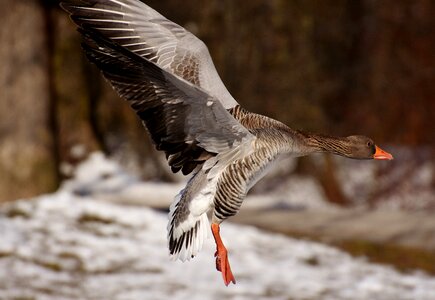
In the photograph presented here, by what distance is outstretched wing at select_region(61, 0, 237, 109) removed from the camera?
5.37 meters

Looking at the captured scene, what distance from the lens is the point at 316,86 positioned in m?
14.8

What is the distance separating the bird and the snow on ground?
7.62ft

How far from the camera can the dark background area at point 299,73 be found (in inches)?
543

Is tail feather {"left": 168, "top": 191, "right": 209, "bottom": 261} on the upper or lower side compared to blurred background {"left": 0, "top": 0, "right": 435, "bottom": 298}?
upper

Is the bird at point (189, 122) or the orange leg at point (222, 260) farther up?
the bird at point (189, 122)

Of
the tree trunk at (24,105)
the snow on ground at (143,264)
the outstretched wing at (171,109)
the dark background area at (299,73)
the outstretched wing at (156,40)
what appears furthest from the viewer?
the dark background area at (299,73)

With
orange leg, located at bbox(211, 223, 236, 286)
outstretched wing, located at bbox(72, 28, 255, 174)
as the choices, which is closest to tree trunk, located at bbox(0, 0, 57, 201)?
outstretched wing, located at bbox(72, 28, 255, 174)

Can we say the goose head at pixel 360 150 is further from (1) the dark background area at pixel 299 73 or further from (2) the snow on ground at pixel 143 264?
(1) the dark background area at pixel 299 73

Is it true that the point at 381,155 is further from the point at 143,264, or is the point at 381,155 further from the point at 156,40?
the point at 143,264

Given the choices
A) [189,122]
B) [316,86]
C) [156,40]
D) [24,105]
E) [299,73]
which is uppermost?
[156,40]

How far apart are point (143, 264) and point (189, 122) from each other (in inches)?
142

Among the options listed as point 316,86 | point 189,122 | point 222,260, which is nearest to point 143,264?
point 222,260

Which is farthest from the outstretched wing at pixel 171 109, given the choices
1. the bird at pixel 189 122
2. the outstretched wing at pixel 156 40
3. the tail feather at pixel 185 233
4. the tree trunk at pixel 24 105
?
the tree trunk at pixel 24 105

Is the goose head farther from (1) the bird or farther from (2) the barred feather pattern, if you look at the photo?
(2) the barred feather pattern
